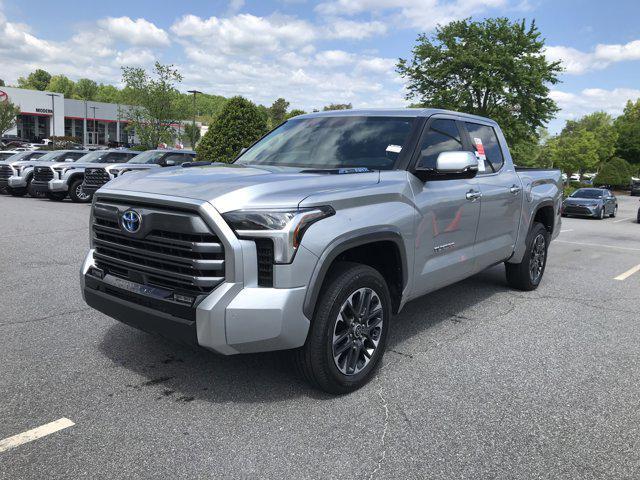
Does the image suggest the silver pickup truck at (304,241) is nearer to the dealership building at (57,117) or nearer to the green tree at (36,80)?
the dealership building at (57,117)

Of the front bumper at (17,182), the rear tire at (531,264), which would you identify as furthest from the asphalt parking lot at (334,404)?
the front bumper at (17,182)

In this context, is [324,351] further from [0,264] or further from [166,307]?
[0,264]

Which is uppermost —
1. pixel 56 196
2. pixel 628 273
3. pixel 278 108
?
pixel 278 108

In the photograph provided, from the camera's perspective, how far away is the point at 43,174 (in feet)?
55.9

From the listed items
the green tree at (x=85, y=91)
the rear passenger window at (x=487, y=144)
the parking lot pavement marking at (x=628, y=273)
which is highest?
the green tree at (x=85, y=91)

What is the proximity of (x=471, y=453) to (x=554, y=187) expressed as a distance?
485 cm

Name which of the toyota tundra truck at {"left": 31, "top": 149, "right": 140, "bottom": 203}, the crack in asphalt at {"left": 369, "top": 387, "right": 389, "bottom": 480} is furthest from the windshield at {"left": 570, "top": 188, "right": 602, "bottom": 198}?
the crack in asphalt at {"left": 369, "top": 387, "right": 389, "bottom": 480}

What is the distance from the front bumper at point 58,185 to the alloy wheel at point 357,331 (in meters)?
15.6

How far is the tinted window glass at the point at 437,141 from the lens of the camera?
4.14 metres

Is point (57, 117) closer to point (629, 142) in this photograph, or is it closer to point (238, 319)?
point (629, 142)

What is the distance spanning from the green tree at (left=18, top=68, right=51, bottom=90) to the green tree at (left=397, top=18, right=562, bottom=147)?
134534mm

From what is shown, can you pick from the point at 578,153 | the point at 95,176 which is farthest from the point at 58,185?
the point at 578,153

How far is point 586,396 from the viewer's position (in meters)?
3.56

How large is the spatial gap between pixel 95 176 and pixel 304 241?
15.0 meters
